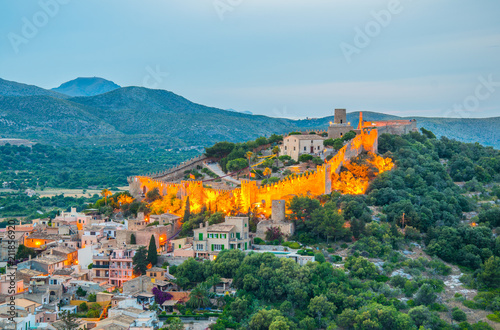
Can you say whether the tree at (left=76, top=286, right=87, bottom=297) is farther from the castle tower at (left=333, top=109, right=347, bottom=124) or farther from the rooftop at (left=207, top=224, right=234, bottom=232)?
the castle tower at (left=333, top=109, right=347, bottom=124)

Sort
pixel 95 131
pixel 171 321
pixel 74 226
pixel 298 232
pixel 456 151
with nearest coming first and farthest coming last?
1. pixel 171 321
2. pixel 298 232
3. pixel 74 226
4. pixel 456 151
5. pixel 95 131

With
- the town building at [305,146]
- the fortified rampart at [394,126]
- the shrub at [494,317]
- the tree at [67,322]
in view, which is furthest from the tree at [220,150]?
the tree at [67,322]

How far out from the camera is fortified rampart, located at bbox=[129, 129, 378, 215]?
3856 cm

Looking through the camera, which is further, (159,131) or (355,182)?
(159,131)

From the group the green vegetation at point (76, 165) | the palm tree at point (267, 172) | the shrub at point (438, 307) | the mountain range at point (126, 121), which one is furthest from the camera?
the mountain range at point (126, 121)

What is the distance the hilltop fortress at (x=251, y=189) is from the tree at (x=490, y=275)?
958cm

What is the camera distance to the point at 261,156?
50.6m

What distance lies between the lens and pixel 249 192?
126ft

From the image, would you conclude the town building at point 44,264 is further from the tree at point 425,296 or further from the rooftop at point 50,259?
the tree at point 425,296

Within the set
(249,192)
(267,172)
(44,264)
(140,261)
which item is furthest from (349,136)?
(44,264)

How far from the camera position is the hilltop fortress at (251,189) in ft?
127

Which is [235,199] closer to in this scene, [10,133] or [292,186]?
[292,186]

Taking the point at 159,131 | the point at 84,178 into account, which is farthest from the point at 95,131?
the point at 84,178

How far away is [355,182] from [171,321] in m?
17.2
